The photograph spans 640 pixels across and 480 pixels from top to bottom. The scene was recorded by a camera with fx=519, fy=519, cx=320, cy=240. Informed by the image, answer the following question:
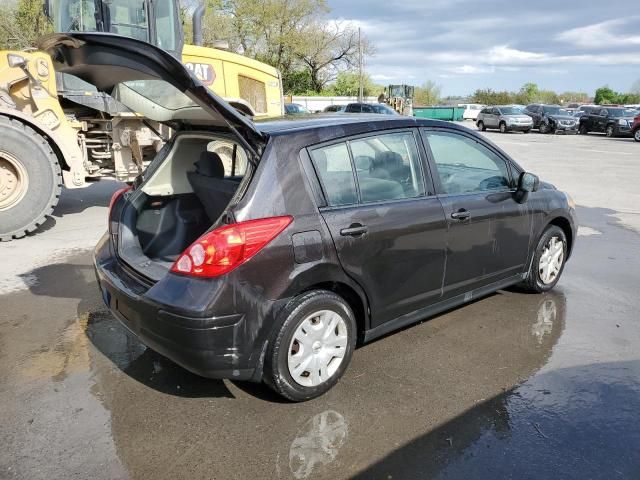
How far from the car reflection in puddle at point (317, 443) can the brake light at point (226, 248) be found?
990mm

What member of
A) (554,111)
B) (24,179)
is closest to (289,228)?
(24,179)

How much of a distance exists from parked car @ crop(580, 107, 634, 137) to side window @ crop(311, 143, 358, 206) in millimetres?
29272

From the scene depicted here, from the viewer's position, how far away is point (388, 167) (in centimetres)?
355


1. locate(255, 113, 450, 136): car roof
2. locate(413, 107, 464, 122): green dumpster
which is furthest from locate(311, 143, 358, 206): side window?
locate(413, 107, 464, 122): green dumpster

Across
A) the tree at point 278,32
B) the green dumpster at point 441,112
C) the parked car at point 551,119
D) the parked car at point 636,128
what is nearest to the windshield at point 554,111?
the parked car at point 551,119

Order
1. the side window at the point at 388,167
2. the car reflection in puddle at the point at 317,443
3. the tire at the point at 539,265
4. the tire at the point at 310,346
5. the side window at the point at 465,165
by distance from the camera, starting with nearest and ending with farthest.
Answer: the car reflection in puddle at the point at 317,443, the tire at the point at 310,346, the side window at the point at 388,167, the side window at the point at 465,165, the tire at the point at 539,265

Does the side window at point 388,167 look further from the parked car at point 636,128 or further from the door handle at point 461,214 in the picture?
the parked car at point 636,128

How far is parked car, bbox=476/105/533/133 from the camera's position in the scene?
1240 inches

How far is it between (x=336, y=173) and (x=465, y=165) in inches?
60.0

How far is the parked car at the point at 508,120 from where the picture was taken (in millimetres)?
31484

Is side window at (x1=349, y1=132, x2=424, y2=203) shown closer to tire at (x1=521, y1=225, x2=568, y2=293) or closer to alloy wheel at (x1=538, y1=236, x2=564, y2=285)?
tire at (x1=521, y1=225, x2=568, y2=293)

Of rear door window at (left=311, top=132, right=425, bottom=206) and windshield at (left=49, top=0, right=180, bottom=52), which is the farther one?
windshield at (left=49, top=0, right=180, bottom=52)

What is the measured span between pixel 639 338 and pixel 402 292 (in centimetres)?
205

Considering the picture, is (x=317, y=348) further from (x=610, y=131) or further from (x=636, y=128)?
(x=610, y=131)
